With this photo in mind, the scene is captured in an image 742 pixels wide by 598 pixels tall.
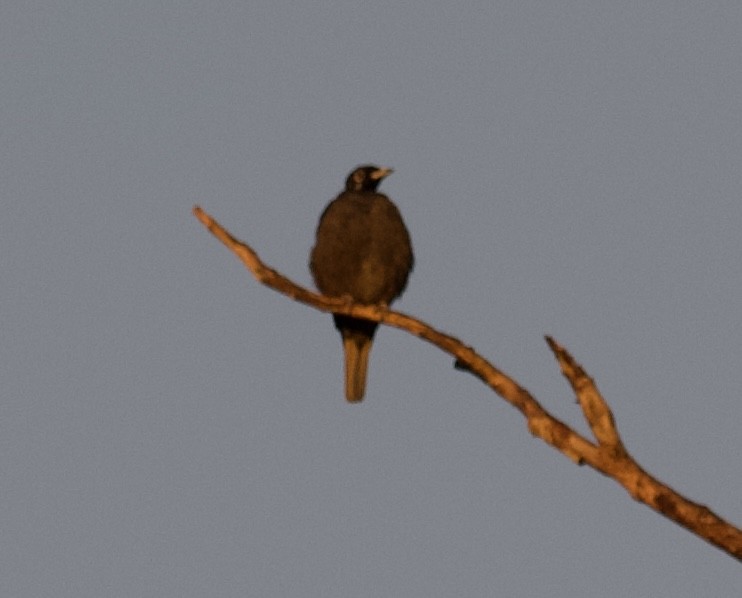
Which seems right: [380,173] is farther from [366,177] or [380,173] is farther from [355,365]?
[355,365]

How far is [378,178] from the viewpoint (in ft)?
43.3

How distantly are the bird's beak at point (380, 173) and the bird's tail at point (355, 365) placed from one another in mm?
1429

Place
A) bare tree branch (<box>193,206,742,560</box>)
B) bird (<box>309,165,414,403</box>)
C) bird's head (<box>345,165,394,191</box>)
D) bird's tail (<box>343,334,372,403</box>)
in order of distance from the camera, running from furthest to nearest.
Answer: bird's head (<box>345,165,394,191</box>)
bird's tail (<box>343,334,372,403</box>)
bird (<box>309,165,414,403</box>)
bare tree branch (<box>193,206,742,560</box>)

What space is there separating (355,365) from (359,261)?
2.82ft

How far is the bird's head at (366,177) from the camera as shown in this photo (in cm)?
1314

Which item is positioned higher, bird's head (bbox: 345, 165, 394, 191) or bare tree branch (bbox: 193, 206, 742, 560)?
bird's head (bbox: 345, 165, 394, 191)

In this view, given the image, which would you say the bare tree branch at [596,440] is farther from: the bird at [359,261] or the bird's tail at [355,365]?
the bird's tail at [355,365]

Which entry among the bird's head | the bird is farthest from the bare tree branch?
the bird's head

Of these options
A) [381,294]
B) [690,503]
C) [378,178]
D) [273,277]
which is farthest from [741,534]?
[378,178]

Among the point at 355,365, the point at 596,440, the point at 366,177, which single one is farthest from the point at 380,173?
the point at 596,440

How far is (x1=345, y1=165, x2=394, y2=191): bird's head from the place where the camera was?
1314 centimetres

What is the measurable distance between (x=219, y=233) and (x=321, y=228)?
2.84 metres

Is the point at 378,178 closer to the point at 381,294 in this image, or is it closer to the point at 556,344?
the point at 381,294

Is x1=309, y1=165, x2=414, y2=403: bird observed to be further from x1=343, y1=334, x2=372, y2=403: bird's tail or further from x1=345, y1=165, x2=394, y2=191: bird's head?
x1=345, y1=165, x2=394, y2=191: bird's head
